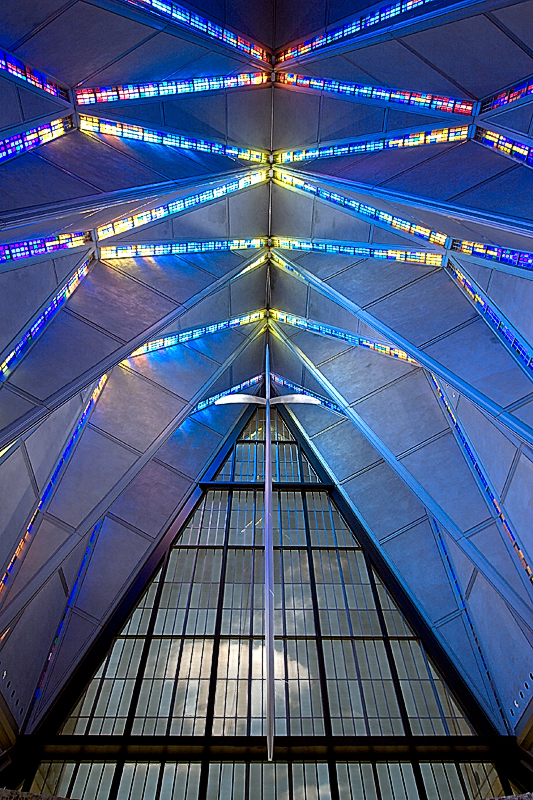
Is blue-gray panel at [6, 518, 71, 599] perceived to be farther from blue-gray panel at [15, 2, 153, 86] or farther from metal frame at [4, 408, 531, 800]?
blue-gray panel at [15, 2, 153, 86]

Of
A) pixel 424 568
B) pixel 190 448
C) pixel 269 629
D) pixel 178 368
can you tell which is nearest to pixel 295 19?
pixel 178 368

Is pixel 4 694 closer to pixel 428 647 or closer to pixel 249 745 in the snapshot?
pixel 249 745

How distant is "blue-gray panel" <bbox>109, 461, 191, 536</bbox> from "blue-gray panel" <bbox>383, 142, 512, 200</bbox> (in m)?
13.0

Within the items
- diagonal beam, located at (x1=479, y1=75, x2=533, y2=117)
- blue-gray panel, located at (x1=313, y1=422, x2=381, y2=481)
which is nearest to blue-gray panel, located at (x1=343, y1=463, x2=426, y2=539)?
blue-gray panel, located at (x1=313, y1=422, x2=381, y2=481)

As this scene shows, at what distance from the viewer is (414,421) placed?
21062 millimetres

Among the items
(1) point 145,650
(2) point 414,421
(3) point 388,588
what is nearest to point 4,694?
(1) point 145,650

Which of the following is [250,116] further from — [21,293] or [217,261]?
[21,293]

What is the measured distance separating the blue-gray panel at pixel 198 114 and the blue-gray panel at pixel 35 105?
11.1 ft

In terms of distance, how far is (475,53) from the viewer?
1464 centimetres

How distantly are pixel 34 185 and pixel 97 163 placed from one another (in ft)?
7.74

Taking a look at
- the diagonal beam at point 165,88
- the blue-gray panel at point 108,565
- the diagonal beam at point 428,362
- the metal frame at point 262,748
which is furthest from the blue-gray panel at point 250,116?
the metal frame at point 262,748

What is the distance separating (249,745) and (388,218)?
14956 mm

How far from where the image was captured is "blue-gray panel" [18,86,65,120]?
45.4ft

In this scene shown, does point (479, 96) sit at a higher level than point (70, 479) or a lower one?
higher
